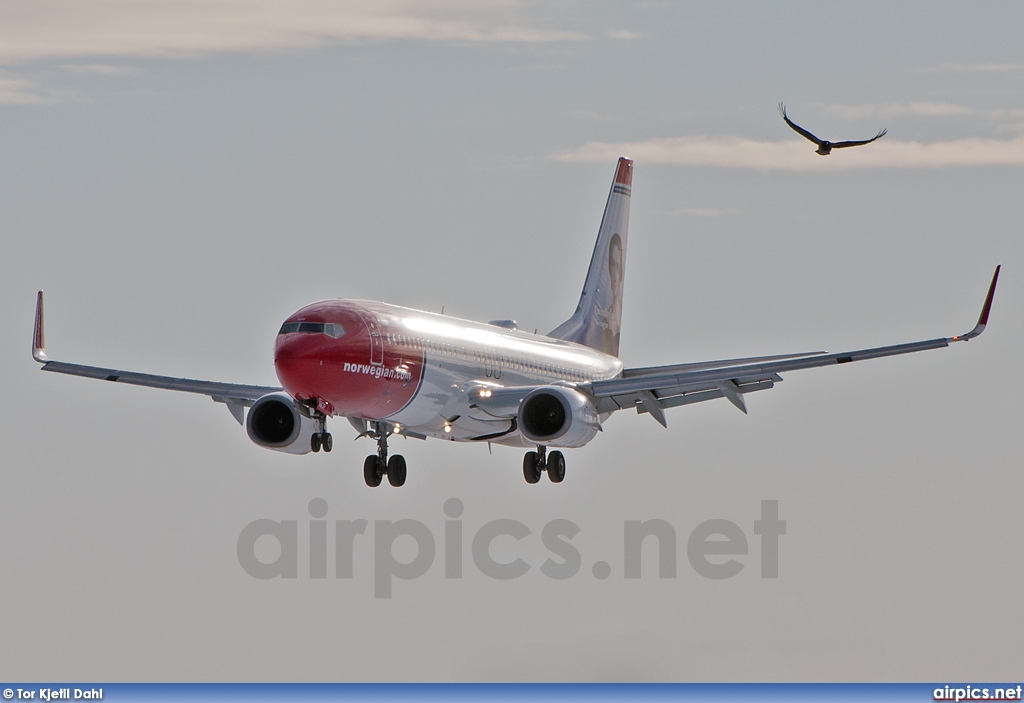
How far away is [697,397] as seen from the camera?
66375 millimetres

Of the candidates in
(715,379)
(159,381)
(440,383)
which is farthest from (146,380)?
(715,379)

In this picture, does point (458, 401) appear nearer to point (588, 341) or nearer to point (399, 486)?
point (399, 486)

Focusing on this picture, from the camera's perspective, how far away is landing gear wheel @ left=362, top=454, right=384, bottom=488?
62875 millimetres

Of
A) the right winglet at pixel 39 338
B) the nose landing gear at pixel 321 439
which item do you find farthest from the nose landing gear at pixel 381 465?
the right winglet at pixel 39 338

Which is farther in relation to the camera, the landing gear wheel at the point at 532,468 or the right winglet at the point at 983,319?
the landing gear wheel at the point at 532,468

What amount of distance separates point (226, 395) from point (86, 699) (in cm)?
1359

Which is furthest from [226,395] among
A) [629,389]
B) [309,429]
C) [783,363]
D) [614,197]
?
[614,197]

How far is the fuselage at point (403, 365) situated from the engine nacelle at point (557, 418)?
1.26 meters

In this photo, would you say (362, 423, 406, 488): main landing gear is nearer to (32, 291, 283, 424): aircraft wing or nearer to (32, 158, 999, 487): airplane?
(32, 158, 999, 487): airplane

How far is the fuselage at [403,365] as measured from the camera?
5606 centimetres

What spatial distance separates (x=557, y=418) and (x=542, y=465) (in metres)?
3.29

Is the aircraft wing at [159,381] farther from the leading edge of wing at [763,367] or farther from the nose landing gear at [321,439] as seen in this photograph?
the leading edge of wing at [763,367]

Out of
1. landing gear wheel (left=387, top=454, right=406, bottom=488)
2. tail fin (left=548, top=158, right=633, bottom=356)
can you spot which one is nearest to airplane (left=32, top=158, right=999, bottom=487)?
→ landing gear wheel (left=387, top=454, right=406, bottom=488)

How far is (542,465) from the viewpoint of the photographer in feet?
215
